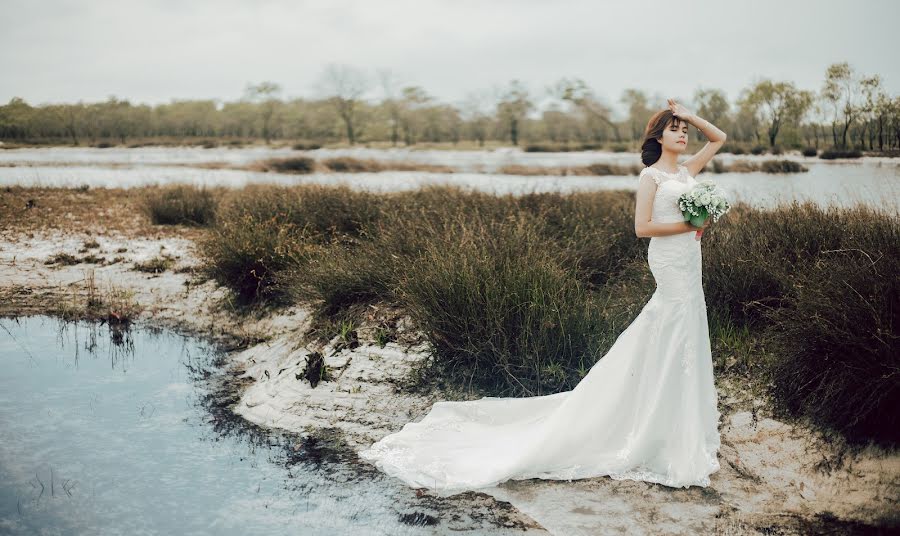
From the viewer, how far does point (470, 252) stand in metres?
7.02

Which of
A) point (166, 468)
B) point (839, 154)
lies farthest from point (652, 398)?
point (839, 154)

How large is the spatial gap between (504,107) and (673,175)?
77166mm

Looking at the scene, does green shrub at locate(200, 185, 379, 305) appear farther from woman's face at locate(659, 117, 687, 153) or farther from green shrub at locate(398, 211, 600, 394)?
woman's face at locate(659, 117, 687, 153)

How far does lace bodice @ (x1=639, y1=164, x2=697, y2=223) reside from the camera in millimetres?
4793

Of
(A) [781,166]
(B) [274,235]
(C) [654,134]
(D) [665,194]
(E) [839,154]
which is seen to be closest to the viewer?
(D) [665,194]

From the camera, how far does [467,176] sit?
121ft

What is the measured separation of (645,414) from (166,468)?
133 inches

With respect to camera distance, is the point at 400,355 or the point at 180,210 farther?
the point at 180,210

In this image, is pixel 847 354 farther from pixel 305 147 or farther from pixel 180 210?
pixel 305 147

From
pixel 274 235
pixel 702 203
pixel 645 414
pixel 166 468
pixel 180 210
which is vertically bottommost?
pixel 166 468

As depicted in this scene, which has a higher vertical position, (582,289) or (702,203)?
(702,203)

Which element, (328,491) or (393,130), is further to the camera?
(393,130)

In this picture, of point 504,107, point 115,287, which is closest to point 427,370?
point 115,287

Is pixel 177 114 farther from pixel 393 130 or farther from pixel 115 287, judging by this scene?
pixel 115 287
